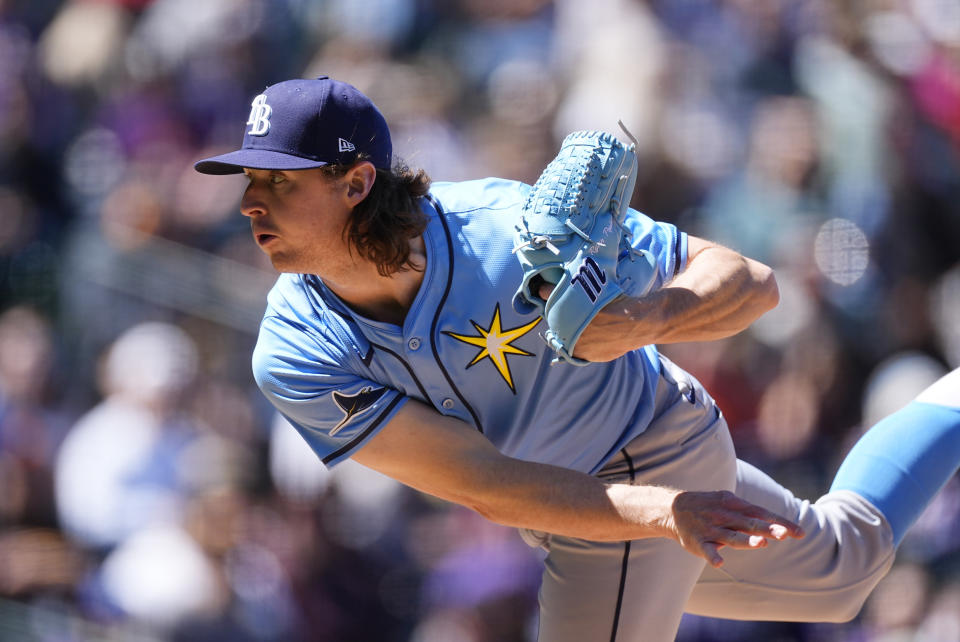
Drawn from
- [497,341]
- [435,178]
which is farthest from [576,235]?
[435,178]

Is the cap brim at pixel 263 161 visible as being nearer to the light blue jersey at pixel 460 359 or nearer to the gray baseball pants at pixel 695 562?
the light blue jersey at pixel 460 359

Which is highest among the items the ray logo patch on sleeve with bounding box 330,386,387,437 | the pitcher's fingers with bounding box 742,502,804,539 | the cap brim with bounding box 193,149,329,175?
the cap brim with bounding box 193,149,329,175

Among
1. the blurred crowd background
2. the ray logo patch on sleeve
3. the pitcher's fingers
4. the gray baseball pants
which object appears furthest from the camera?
the blurred crowd background

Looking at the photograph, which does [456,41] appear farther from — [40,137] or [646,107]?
[40,137]

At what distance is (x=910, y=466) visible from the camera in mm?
2902

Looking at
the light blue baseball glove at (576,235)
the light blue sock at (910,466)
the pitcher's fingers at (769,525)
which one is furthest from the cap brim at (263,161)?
the light blue sock at (910,466)

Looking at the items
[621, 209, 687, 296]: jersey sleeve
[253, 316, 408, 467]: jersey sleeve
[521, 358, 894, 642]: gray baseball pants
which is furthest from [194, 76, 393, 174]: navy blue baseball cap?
[521, 358, 894, 642]: gray baseball pants

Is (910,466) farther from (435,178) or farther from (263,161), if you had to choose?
(435,178)

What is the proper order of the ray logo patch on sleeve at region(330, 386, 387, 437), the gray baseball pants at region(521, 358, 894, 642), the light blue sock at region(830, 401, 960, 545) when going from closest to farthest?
the ray logo patch on sleeve at region(330, 386, 387, 437) → the gray baseball pants at region(521, 358, 894, 642) → the light blue sock at region(830, 401, 960, 545)

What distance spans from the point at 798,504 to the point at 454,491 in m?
0.89

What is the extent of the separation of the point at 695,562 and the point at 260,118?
1.33 metres

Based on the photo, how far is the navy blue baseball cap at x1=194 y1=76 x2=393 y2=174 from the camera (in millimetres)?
2426

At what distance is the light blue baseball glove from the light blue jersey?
0.19m

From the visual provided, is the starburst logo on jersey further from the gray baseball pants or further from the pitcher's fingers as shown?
the pitcher's fingers
